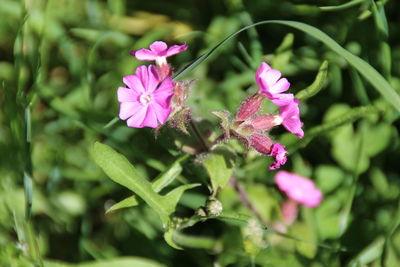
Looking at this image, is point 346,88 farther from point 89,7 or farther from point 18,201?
point 18,201

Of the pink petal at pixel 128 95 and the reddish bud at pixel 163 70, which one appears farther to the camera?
the reddish bud at pixel 163 70

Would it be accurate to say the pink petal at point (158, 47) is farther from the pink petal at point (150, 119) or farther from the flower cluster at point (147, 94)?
the pink petal at point (150, 119)

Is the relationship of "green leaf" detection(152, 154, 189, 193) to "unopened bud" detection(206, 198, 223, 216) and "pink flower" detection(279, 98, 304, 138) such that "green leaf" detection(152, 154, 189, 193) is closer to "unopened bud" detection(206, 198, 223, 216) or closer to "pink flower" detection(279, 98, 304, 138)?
"unopened bud" detection(206, 198, 223, 216)

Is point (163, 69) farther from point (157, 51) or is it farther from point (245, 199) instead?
point (245, 199)

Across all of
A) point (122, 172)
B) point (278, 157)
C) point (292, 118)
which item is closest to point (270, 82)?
point (292, 118)

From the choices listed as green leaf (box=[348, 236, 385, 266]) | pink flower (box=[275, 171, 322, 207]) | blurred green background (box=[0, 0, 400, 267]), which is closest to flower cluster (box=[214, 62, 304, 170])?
blurred green background (box=[0, 0, 400, 267])

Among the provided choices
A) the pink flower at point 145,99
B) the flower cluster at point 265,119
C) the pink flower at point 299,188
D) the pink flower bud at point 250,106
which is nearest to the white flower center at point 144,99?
the pink flower at point 145,99
